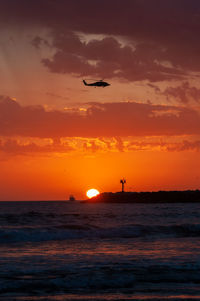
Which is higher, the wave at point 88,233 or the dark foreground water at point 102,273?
the wave at point 88,233

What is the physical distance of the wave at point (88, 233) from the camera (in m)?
30.8

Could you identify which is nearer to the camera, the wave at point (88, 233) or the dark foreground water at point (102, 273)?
the dark foreground water at point (102, 273)

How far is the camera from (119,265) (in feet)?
53.4

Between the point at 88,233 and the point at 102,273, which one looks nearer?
the point at 102,273

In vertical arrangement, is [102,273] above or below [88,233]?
below

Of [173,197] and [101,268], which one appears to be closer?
[101,268]

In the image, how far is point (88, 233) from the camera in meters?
34.4

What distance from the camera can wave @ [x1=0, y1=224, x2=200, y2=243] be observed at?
3075cm

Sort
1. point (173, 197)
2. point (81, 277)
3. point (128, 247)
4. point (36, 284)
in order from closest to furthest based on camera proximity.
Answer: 1. point (36, 284)
2. point (81, 277)
3. point (128, 247)
4. point (173, 197)

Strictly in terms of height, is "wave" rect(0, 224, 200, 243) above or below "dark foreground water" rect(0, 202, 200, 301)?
above

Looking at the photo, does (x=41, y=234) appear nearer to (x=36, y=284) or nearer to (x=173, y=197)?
(x=36, y=284)

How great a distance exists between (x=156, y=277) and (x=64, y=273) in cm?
319

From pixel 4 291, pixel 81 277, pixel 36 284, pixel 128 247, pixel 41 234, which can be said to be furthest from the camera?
pixel 41 234

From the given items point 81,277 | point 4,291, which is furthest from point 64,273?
point 4,291
